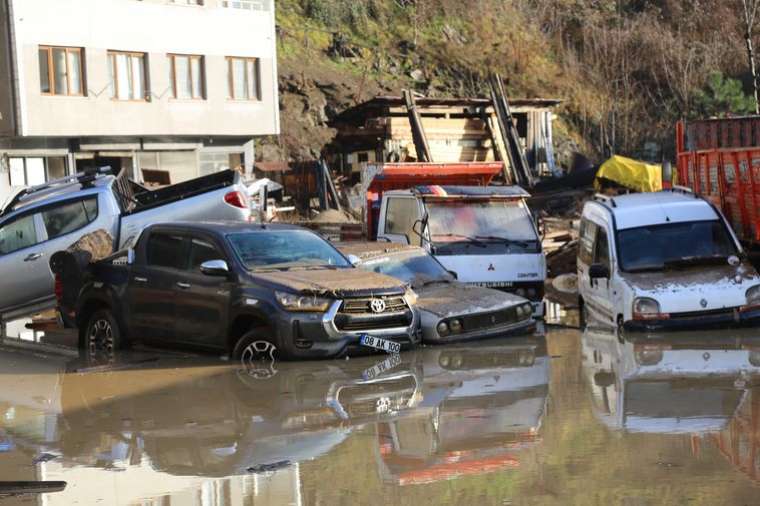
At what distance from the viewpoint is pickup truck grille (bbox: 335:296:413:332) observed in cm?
1289

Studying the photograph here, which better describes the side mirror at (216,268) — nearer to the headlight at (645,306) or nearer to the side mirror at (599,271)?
the side mirror at (599,271)

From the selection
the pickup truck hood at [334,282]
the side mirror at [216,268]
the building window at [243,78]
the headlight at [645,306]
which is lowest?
the headlight at [645,306]

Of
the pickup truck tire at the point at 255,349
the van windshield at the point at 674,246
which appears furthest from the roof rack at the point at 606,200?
the pickup truck tire at the point at 255,349

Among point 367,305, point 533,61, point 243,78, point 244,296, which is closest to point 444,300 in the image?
point 367,305

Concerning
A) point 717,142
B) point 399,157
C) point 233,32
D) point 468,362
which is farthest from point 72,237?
point 233,32

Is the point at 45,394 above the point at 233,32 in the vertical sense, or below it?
below

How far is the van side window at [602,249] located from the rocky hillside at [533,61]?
3145 centimetres

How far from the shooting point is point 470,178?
22.0 meters

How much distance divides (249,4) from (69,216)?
90.4 ft

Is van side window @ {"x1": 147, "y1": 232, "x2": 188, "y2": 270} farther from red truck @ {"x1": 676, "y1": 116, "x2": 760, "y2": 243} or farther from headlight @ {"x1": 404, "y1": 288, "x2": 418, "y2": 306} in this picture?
red truck @ {"x1": 676, "y1": 116, "x2": 760, "y2": 243}

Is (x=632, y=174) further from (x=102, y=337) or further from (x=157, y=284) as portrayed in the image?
(x=157, y=284)

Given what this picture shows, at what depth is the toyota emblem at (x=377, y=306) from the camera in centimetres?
1308

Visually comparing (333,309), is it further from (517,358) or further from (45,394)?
(45,394)

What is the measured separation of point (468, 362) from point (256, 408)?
3238 mm
